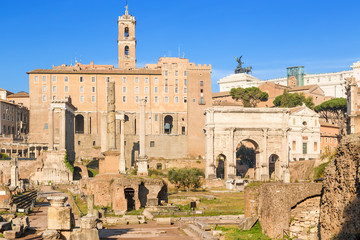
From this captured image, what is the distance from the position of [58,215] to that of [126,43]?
3310 inches

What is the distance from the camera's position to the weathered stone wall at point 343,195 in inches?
420

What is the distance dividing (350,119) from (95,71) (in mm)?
55989

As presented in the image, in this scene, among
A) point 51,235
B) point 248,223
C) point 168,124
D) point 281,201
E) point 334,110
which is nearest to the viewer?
point 51,235

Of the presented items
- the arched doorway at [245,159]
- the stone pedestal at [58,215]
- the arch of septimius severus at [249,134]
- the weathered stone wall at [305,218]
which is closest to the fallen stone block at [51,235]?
the stone pedestal at [58,215]

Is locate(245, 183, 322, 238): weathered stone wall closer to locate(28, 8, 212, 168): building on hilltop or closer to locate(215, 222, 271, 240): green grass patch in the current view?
locate(215, 222, 271, 240): green grass patch

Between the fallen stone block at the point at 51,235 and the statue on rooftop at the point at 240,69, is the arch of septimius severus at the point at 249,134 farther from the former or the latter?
the statue on rooftop at the point at 240,69

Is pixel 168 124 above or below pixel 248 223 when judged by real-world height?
above

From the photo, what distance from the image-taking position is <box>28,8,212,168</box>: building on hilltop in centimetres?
8344

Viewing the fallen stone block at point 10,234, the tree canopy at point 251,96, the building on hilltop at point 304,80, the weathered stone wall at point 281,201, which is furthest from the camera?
the building on hilltop at point 304,80

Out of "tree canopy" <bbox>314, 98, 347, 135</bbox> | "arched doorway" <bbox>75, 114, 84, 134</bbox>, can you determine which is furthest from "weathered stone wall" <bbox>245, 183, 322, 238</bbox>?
"tree canopy" <bbox>314, 98, 347, 135</bbox>

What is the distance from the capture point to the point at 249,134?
204 feet

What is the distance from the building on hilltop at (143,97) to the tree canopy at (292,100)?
1736cm

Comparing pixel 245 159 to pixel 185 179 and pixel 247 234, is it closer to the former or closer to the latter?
pixel 185 179

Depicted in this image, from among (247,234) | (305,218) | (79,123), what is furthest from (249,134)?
(305,218)
